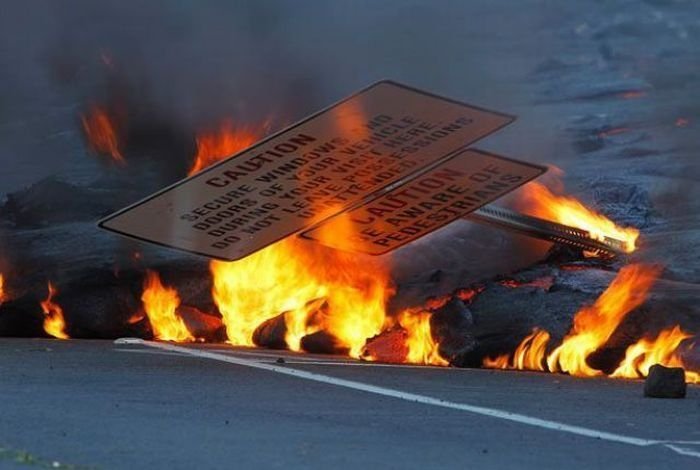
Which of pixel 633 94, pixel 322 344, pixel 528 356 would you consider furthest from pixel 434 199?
pixel 633 94

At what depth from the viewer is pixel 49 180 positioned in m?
17.4

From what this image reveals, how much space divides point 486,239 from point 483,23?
2223 mm

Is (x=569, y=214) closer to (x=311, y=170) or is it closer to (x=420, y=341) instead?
(x=420, y=341)

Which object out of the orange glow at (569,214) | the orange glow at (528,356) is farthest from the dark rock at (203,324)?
the orange glow at (528,356)

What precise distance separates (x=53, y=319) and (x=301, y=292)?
2.44 m

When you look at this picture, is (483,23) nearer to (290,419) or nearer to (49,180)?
(49,180)

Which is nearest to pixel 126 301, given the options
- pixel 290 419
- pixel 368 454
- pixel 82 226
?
pixel 82 226

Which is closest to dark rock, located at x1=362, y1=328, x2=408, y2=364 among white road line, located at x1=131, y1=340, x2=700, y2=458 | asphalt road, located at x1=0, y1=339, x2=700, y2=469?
asphalt road, located at x1=0, y1=339, x2=700, y2=469

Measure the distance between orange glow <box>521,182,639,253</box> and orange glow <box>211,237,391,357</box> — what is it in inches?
61.8

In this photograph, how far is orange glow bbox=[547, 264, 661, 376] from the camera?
13062 mm

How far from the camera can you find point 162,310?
15945 millimetres

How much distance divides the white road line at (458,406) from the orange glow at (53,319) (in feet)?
8.18

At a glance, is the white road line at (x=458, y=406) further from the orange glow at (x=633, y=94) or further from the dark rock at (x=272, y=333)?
the orange glow at (x=633, y=94)

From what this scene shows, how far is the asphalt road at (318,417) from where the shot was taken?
7141mm
